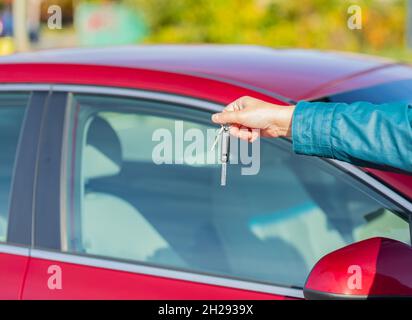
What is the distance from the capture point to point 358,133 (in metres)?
1.71

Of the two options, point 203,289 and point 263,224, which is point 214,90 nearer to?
point 203,289

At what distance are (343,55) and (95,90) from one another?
1.14 metres

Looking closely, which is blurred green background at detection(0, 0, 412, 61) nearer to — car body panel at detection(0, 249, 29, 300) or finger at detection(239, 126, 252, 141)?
car body panel at detection(0, 249, 29, 300)

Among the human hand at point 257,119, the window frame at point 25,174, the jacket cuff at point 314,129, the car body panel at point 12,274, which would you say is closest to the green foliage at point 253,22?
the window frame at point 25,174

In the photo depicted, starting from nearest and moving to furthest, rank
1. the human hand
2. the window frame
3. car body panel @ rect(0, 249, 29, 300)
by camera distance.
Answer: the human hand → car body panel @ rect(0, 249, 29, 300) → the window frame

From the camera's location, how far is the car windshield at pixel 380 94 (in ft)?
7.95

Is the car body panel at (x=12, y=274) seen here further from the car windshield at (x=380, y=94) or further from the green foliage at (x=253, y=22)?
the green foliage at (x=253, y=22)

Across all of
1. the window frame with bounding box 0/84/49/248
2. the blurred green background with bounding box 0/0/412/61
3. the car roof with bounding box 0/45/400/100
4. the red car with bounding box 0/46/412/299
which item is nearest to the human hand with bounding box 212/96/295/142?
the red car with bounding box 0/46/412/299

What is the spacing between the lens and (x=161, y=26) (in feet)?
43.2

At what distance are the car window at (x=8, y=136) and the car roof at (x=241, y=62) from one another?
0.54 ft

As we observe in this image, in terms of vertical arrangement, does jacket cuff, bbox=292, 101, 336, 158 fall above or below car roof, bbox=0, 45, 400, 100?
below

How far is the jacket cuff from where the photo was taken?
5.67 feet

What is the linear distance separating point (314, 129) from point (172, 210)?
1.21 meters

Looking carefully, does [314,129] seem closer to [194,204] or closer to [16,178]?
[16,178]
